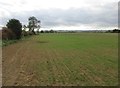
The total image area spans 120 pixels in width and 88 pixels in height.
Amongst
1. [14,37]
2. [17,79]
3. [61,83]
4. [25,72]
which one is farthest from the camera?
[14,37]

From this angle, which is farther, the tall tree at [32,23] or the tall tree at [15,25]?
the tall tree at [32,23]

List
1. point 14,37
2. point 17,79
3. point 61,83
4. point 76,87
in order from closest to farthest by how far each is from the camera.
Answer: point 76,87
point 61,83
point 17,79
point 14,37

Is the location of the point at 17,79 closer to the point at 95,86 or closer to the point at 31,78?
the point at 31,78

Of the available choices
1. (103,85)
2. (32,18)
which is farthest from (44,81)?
(32,18)

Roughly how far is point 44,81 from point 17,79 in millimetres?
1203

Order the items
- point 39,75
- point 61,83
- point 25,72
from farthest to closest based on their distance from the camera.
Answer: point 25,72 → point 39,75 → point 61,83

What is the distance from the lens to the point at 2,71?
423 inches

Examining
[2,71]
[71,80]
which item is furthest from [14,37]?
[71,80]

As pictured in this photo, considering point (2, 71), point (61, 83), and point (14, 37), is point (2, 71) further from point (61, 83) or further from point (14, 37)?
point (14, 37)

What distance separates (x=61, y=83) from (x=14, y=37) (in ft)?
121

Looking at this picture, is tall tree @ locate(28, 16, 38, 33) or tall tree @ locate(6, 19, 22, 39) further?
tall tree @ locate(28, 16, 38, 33)

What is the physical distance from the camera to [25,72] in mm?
10586

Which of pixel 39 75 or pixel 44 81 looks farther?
pixel 39 75

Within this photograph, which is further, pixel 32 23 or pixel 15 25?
pixel 32 23
